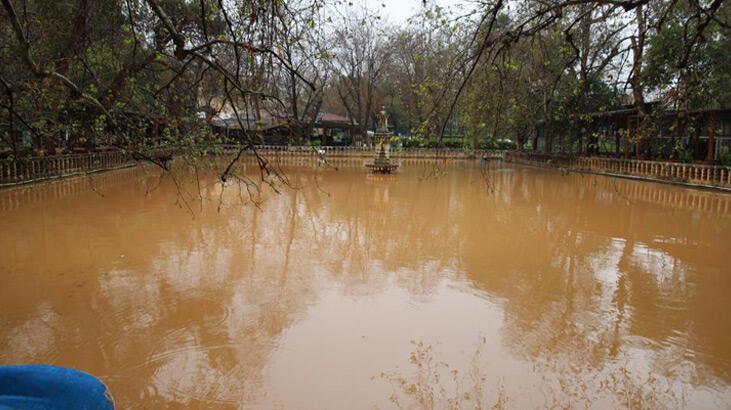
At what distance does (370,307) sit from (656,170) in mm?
19290

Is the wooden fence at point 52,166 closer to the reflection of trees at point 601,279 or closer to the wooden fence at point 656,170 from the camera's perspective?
the reflection of trees at point 601,279

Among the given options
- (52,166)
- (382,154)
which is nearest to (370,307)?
(52,166)

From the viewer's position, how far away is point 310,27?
511cm

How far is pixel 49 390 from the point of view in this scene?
245cm

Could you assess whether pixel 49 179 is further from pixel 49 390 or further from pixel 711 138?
pixel 711 138

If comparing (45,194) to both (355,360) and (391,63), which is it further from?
(391,63)

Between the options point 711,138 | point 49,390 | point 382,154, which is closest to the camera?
point 49,390

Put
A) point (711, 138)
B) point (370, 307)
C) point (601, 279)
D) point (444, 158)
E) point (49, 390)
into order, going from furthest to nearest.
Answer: point (711, 138), point (601, 279), point (370, 307), point (444, 158), point (49, 390)

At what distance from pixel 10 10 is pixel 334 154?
3593 centimetres

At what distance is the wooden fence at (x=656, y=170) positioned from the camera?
18422 mm

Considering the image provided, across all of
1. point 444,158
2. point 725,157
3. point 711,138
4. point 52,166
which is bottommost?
point 52,166

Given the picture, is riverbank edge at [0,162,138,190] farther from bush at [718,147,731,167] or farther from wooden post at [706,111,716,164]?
bush at [718,147,731,167]

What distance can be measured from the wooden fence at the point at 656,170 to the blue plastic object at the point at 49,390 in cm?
1217

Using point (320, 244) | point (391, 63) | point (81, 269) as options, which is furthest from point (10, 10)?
point (391, 63)
